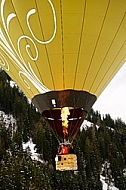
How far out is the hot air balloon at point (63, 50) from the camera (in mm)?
4070

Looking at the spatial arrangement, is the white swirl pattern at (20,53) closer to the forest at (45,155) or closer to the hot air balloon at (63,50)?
the hot air balloon at (63,50)

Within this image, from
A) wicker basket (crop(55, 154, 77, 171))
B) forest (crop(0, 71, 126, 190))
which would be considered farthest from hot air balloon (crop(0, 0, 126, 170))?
forest (crop(0, 71, 126, 190))

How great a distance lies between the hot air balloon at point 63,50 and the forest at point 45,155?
701 inches

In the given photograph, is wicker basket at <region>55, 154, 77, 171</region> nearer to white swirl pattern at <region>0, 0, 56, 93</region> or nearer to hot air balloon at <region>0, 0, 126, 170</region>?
hot air balloon at <region>0, 0, 126, 170</region>

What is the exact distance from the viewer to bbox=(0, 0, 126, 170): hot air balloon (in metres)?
4.07

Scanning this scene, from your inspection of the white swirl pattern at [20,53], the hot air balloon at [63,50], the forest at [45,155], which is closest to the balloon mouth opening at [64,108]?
the hot air balloon at [63,50]

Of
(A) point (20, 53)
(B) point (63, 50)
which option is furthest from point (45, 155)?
(B) point (63, 50)

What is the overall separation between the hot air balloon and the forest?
1781cm

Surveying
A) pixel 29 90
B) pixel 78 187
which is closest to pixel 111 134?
pixel 78 187

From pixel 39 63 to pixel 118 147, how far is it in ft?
131

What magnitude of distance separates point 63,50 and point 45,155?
29.0m

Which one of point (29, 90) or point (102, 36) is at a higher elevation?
point (102, 36)

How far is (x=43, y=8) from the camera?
402 centimetres

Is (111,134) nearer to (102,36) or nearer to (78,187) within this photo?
(78,187)
